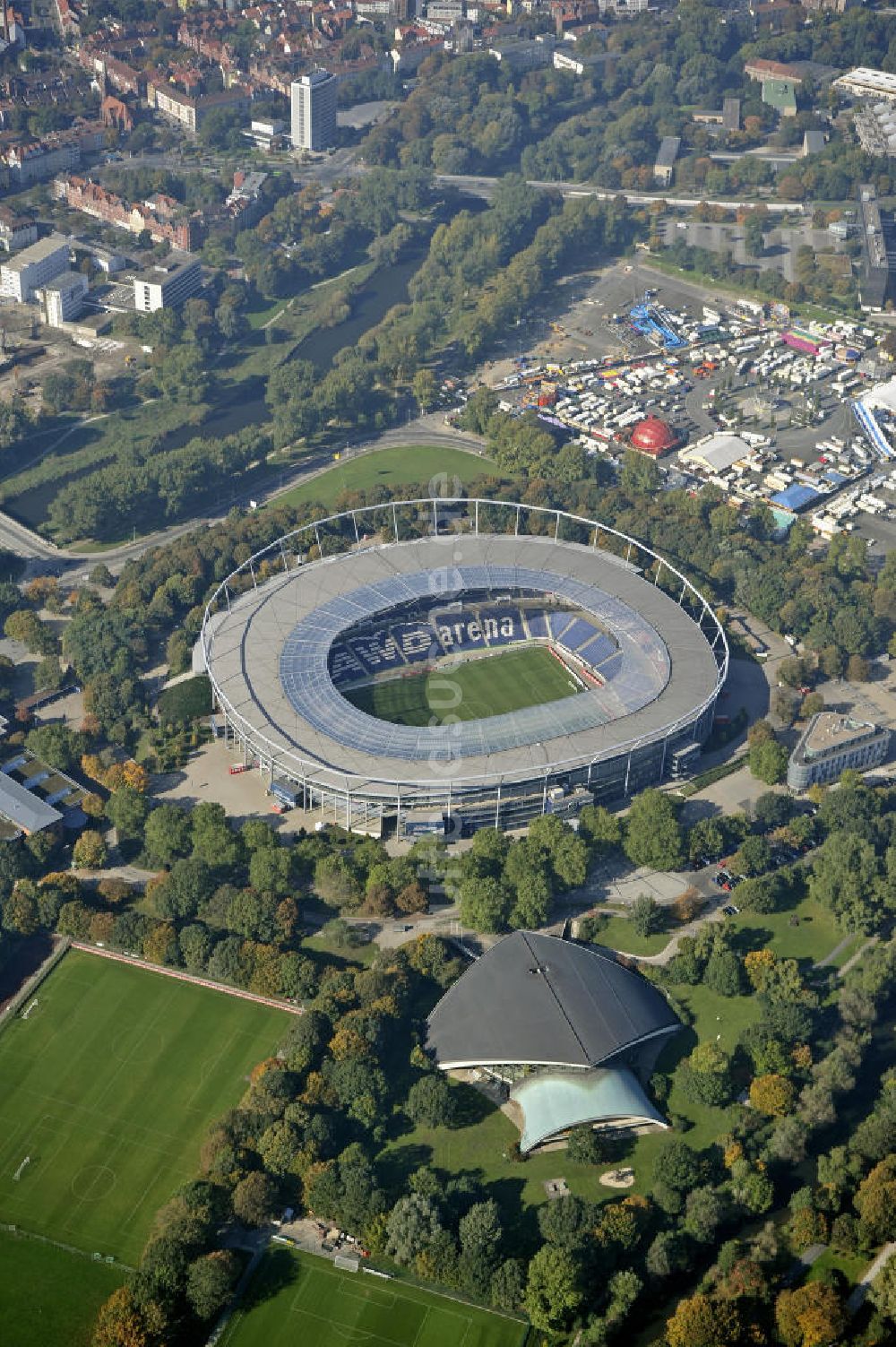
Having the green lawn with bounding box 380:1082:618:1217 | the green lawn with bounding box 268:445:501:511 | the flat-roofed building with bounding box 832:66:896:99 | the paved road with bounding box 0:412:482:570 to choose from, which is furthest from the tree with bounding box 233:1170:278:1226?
the flat-roofed building with bounding box 832:66:896:99

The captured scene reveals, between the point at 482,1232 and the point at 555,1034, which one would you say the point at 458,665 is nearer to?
the point at 555,1034

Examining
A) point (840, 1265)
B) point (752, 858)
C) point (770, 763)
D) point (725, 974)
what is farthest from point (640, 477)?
point (840, 1265)

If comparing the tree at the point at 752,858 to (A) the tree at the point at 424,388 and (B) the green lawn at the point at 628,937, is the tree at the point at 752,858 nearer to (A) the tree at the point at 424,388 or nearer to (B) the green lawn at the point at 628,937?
(B) the green lawn at the point at 628,937

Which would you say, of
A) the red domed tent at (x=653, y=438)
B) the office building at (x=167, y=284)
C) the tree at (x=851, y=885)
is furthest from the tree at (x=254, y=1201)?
the office building at (x=167, y=284)

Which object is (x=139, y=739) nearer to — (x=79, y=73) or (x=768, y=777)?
(x=768, y=777)

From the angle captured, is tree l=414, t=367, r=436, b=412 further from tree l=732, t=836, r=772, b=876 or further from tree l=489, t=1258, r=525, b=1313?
tree l=489, t=1258, r=525, b=1313

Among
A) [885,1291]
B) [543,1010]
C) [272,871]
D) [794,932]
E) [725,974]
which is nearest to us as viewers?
[885,1291]
